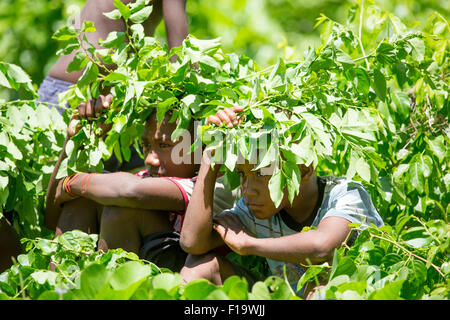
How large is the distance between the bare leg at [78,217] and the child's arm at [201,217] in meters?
0.50

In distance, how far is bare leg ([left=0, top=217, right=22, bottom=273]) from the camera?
2.19 m

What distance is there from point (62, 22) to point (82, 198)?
292 centimetres

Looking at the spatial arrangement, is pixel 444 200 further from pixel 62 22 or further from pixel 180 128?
pixel 62 22

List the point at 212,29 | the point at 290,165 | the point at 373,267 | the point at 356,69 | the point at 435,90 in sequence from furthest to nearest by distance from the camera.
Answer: the point at 212,29 → the point at 435,90 → the point at 356,69 → the point at 290,165 → the point at 373,267

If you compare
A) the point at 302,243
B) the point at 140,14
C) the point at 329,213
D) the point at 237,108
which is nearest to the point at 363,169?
the point at 329,213

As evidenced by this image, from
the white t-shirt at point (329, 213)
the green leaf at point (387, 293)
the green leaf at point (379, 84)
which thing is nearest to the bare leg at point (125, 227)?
the white t-shirt at point (329, 213)

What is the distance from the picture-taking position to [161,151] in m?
2.28

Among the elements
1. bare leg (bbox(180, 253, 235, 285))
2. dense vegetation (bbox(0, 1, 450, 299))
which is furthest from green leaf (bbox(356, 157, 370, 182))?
bare leg (bbox(180, 253, 235, 285))

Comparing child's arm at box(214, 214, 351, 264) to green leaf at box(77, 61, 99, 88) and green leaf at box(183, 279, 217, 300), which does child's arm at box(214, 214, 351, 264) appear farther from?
green leaf at box(77, 61, 99, 88)

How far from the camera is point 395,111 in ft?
7.95

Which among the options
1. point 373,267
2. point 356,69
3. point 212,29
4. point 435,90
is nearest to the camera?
point 373,267

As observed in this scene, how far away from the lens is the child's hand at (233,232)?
190 cm

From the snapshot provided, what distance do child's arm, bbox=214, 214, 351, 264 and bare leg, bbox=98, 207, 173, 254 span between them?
35 centimetres
